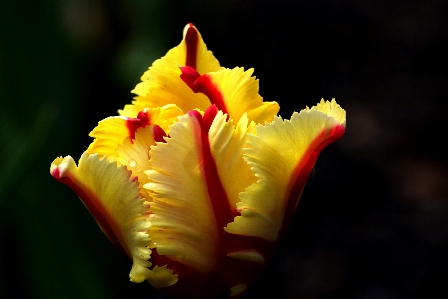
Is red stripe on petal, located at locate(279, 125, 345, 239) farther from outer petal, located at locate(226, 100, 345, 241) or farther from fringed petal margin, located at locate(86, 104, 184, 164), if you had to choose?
fringed petal margin, located at locate(86, 104, 184, 164)

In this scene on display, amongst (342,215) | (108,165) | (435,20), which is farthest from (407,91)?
(108,165)

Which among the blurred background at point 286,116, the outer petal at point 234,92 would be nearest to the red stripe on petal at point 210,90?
the outer petal at point 234,92

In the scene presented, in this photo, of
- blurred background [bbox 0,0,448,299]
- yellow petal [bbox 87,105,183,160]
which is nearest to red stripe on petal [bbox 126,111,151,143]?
yellow petal [bbox 87,105,183,160]

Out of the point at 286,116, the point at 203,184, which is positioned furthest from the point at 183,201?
the point at 286,116

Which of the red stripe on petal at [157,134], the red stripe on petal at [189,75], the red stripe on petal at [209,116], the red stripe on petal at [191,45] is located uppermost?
the red stripe on petal at [191,45]

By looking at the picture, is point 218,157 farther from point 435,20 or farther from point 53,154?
point 435,20

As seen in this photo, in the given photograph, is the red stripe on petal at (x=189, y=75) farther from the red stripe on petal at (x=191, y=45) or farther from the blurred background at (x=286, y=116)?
the blurred background at (x=286, y=116)

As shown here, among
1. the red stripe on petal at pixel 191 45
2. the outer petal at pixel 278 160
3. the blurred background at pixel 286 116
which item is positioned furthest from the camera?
the blurred background at pixel 286 116
